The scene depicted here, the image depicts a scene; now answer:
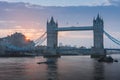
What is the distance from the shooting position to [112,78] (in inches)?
2594

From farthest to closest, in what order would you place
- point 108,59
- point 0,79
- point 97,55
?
point 97,55, point 108,59, point 0,79

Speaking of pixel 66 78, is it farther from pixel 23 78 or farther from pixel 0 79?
pixel 0 79

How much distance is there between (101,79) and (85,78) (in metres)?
3.00

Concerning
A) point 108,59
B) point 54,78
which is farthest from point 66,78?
point 108,59

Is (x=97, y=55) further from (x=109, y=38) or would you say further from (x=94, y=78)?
(x=94, y=78)

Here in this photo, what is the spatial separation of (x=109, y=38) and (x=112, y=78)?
13183cm

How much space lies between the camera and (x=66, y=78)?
64625 mm

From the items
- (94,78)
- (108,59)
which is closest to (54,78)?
(94,78)

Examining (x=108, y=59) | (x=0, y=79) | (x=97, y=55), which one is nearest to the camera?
(x=0, y=79)

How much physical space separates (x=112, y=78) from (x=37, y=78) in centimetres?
1344

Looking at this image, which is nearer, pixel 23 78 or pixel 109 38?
pixel 23 78

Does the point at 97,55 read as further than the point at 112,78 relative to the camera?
Yes

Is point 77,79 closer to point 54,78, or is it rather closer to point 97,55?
point 54,78

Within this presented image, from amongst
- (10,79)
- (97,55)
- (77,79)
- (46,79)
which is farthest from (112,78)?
(97,55)
